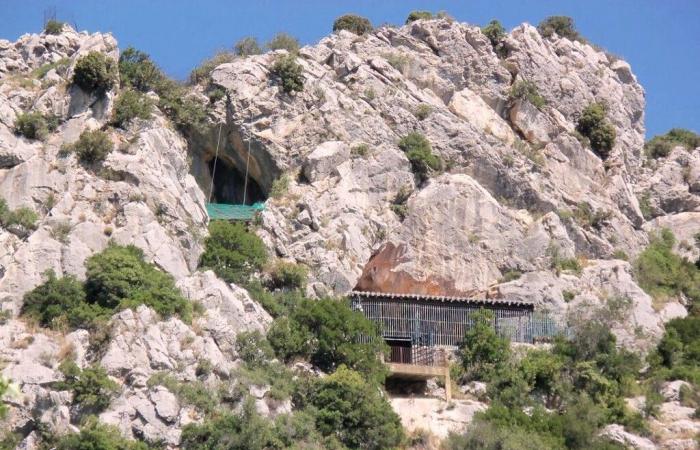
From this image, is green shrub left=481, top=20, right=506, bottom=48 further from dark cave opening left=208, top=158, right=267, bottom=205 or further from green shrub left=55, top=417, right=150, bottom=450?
green shrub left=55, top=417, right=150, bottom=450

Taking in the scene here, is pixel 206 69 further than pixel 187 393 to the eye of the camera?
Yes

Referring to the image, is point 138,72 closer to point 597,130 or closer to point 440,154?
point 440,154

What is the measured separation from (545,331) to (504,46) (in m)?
14.8

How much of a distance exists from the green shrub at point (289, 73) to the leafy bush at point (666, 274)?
46.2 feet

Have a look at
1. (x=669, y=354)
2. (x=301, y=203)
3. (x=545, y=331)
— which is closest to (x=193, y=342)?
(x=301, y=203)

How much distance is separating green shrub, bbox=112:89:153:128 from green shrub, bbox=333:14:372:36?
11.5 m

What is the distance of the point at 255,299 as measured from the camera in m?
41.3

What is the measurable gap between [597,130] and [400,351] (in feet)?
48.9

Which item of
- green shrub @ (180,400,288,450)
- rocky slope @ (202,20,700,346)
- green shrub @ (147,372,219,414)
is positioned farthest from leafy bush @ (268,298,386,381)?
green shrub @ (180,400,288,450)

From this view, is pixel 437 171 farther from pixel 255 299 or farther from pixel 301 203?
pixel 255 299

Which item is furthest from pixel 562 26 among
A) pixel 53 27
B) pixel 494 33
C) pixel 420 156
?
pixel 53 27

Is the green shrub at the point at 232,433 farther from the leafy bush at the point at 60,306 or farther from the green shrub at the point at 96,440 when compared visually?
the leafy bush at the point at 60,306

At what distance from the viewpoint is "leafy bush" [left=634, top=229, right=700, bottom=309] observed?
47969mm

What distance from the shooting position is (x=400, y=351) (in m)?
43.5
